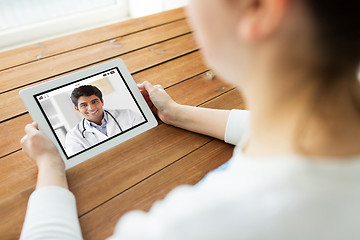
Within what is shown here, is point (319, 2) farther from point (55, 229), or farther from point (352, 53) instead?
point (55, 229)

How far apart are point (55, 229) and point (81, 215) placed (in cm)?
9

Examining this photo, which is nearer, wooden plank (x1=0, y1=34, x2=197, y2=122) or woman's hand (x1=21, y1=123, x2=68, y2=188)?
woman's hand (x1=21, y1=123, x2=68, y2=188)

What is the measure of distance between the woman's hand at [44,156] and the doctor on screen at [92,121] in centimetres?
4

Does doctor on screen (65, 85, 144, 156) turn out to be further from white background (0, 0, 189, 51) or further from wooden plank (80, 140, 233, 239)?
white background (0, 0, 189, 51)

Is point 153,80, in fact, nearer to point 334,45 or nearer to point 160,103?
point 160,103

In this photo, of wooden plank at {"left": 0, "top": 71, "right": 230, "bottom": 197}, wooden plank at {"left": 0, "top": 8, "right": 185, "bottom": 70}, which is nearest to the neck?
wooden plank at {"left": 0, "top": 71, "right": 230, "bottom": 197}

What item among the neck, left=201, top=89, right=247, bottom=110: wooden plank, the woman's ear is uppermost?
the woman's ear

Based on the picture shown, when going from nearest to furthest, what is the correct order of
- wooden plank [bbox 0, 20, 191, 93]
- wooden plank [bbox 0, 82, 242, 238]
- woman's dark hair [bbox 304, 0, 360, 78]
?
1. woman's dark hair [bbox 304, 0, 360, 78]
2. wooden plank [bbox 0, 82, 242, 238]
3. wooden plank [bbox 0, 20, 191, 93]

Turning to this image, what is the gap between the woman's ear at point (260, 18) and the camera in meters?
0.30

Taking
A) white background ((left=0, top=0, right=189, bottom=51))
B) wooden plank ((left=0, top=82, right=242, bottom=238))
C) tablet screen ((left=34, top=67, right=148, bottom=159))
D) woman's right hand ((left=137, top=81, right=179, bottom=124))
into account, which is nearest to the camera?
wooden plank ((left=0, top=82, right=242, bottom=238))

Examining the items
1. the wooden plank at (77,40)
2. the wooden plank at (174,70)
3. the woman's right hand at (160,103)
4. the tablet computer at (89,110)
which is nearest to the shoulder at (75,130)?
the tablet computer at (89,110)

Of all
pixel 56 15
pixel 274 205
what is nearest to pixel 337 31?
pixel 274 205

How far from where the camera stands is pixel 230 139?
79 centimetres

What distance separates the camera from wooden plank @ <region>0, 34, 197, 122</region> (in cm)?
91
